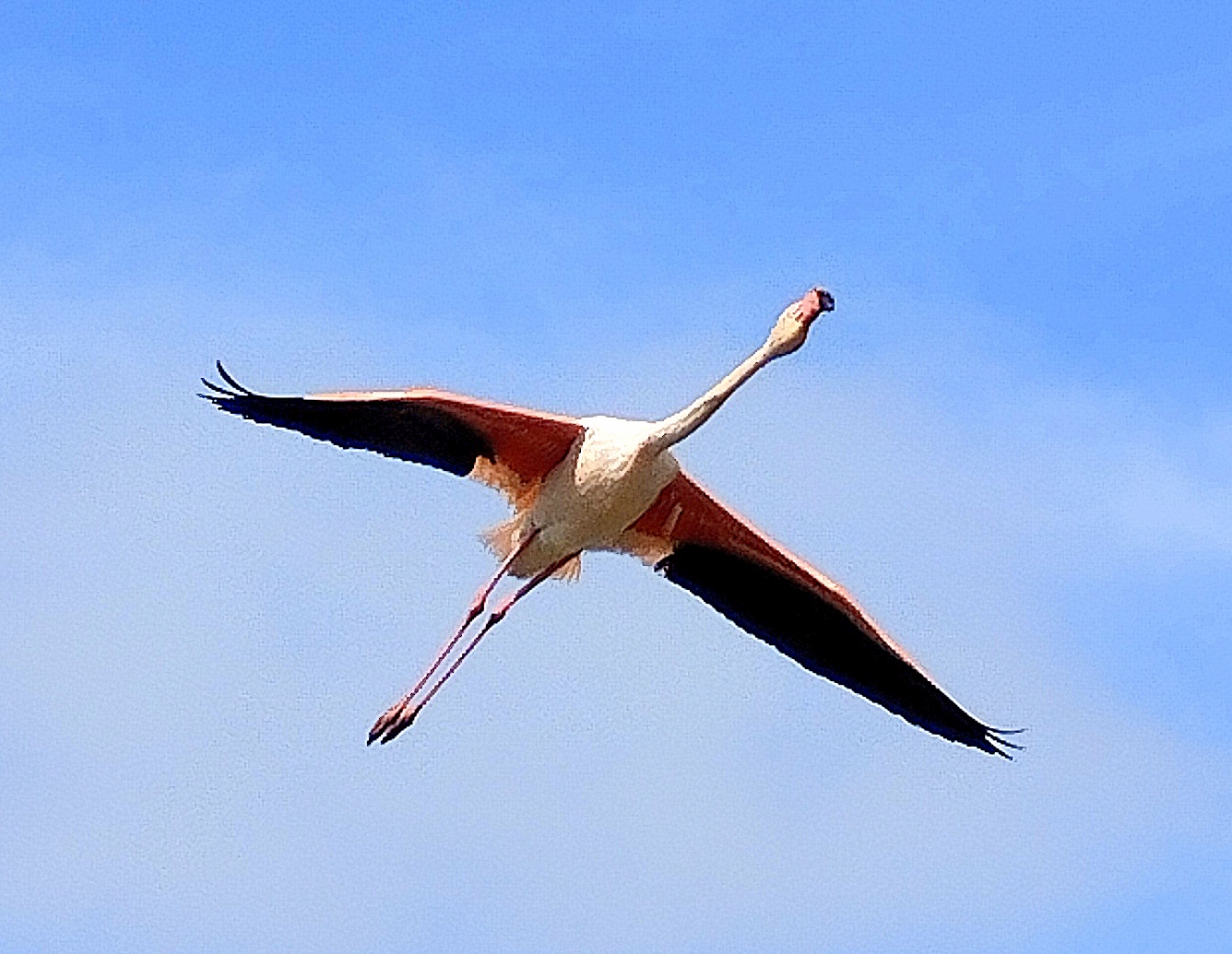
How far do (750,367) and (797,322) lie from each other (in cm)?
56

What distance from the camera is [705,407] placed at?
79.9 feet

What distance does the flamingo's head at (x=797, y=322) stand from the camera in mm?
23797

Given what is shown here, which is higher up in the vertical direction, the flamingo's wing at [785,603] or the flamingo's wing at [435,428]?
the flamingo's wing at [785,603]

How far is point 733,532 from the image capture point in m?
26.5

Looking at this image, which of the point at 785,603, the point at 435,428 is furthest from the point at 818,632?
the point at 435,428

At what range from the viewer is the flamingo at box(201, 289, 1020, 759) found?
24953 mm

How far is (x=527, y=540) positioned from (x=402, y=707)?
5.45ft

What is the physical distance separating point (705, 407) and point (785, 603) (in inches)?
125

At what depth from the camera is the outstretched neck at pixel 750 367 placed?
78.2 ft

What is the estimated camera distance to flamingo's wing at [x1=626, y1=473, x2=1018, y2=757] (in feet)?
86.8

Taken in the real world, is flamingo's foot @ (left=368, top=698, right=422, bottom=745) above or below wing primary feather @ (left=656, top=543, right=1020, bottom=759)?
below

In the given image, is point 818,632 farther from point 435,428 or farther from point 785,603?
point 435,428

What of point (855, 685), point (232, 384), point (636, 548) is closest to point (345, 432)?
point (232, 384)

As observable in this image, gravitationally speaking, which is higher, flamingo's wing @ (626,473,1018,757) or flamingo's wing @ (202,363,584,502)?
flamingo's wing @ (626,473,1018,757)
